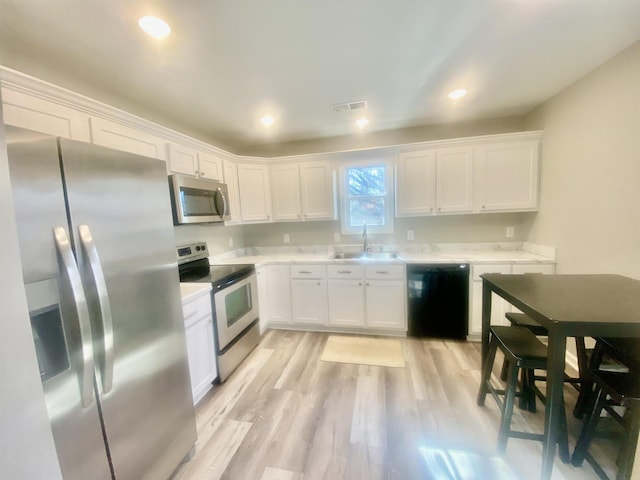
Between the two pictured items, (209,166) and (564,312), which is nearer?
(564,312)

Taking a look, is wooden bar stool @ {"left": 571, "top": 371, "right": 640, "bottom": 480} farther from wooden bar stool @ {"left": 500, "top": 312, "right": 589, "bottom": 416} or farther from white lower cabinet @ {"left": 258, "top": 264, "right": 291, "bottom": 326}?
white lower cabinet @ {"left": 258, "top": 264, "right": 291, "bottom": 326}

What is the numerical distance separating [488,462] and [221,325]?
2.09 metres

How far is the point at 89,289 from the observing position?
1.02 metres

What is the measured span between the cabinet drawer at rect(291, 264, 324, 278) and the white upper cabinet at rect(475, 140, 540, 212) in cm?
205

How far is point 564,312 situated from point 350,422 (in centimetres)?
150

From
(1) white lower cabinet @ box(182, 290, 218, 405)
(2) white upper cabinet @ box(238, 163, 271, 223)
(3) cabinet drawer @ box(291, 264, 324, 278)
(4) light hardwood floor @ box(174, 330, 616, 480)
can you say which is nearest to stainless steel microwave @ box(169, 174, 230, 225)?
(2) white upper cabinet @ box(238, 163, 271, 223)

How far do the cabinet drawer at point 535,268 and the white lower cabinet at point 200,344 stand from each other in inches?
120

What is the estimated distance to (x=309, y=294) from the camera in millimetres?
3254

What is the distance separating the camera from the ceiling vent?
255 centimetres

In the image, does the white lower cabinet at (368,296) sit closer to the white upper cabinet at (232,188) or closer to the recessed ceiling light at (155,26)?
the white upper cabinet at (232,188)

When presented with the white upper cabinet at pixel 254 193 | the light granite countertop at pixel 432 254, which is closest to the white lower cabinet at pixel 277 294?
the light granite countertop at pixel 432 254

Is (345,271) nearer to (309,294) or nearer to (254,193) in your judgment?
(309,294)

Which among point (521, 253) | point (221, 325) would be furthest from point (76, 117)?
point (521, 253)

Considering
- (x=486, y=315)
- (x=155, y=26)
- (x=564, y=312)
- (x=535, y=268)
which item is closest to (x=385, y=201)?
(x=535, y=268)
